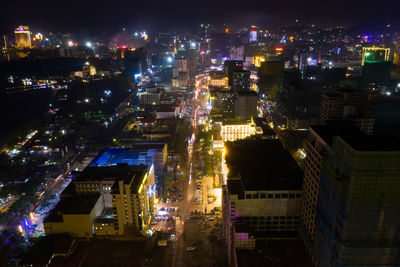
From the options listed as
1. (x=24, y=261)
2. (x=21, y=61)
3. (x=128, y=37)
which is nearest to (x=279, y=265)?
(x=24, y=261)

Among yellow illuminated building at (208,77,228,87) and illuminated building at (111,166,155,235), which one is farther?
yellow illuminated building at (208,77,228,87)

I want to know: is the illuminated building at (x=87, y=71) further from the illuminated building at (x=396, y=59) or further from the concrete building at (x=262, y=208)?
the illuminated building at (x=396, y=59)

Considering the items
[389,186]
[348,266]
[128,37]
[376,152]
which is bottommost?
[348,266]

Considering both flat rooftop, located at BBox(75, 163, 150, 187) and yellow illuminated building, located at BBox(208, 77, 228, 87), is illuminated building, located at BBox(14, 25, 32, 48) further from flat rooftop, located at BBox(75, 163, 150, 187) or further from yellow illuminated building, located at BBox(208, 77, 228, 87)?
flat rooftop, located at BBox(75, 163, 150, 187)

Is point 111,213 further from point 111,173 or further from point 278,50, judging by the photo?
point 278,50

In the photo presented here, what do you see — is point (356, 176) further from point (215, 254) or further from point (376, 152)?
point (215, 254)

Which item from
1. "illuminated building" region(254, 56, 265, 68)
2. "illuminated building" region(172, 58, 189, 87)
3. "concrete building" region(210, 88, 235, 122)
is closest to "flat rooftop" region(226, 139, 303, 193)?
"concrete building" region(210, 88, 235, 122)

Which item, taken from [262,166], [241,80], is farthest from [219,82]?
[262,166]
